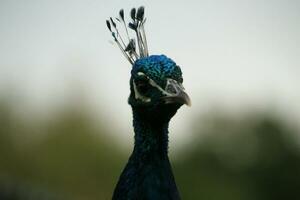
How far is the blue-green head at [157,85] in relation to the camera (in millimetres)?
2162

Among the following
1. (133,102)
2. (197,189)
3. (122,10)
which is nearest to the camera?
(133,102)

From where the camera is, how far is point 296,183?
12539 mm

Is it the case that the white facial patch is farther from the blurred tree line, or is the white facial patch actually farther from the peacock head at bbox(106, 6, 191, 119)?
the blurred tree line

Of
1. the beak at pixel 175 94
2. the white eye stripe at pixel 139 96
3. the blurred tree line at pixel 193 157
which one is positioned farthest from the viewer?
the blurred tree line at pixel 193 157

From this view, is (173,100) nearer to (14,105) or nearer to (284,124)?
(284,124)

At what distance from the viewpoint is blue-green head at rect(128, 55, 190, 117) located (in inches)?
85.1

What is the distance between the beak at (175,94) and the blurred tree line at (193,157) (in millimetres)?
10494

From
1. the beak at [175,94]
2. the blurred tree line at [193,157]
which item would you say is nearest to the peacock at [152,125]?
the beak at [175,94]

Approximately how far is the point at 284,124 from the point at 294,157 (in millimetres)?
1072

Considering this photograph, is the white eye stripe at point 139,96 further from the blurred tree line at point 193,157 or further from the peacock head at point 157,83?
the blurred tree line at point 193,157

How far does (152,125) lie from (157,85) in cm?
19

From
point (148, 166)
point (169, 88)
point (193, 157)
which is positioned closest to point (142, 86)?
point (169, 88)

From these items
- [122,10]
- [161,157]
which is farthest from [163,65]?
[122,10]

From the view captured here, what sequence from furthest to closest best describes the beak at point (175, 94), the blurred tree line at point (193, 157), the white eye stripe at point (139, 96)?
1. the blurred tree line at point (193, 157)
2. the white eye stripe at point (139, 96)
3. the beak at point (175, 94)
